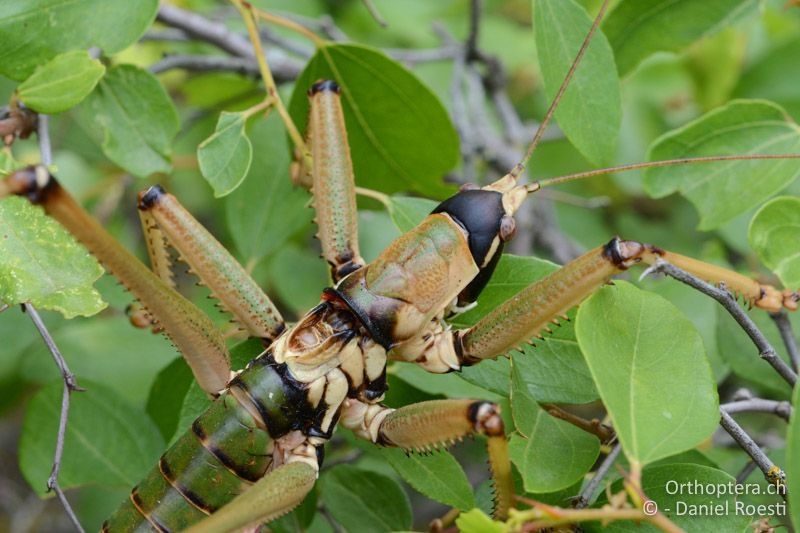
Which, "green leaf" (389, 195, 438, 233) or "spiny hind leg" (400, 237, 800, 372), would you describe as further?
"green leaf" (389, 195, 438, 233)

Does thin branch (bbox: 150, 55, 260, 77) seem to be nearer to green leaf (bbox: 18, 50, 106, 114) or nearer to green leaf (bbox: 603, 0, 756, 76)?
green leaf (bbox: 18, 50, 106, 114)

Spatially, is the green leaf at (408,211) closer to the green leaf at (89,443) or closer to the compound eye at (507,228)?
the compound eye at (507,228)

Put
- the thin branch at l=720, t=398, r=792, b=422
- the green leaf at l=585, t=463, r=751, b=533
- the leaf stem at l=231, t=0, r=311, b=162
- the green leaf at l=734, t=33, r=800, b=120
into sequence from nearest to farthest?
1. the green leaf at l=585, t=463, r=751, b=533
2. the thin branch at l=720, t=398, r=792, b=422
3. the leaf stem at l=231, t=0, r=311, b=162
4. the green leaf at l=734, t=33, r=800, b=120

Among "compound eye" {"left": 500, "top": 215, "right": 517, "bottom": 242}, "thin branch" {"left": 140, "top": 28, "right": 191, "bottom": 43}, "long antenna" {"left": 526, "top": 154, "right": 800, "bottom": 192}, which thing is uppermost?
"thin branch" {"left": 140, "top": 28, "right": 191, "bottom": 43}

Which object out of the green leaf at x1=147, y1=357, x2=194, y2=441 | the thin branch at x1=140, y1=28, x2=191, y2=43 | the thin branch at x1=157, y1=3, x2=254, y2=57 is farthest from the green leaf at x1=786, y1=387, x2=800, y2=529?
the thin branch at x1=140, y1=28, x2=191, y2=43

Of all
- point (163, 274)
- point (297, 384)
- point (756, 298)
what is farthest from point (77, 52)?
point (756, 298)

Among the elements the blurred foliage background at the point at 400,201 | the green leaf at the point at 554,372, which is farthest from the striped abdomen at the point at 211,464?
the green leaf at the point at 554,372

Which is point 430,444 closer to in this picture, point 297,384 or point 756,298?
point 297,384
